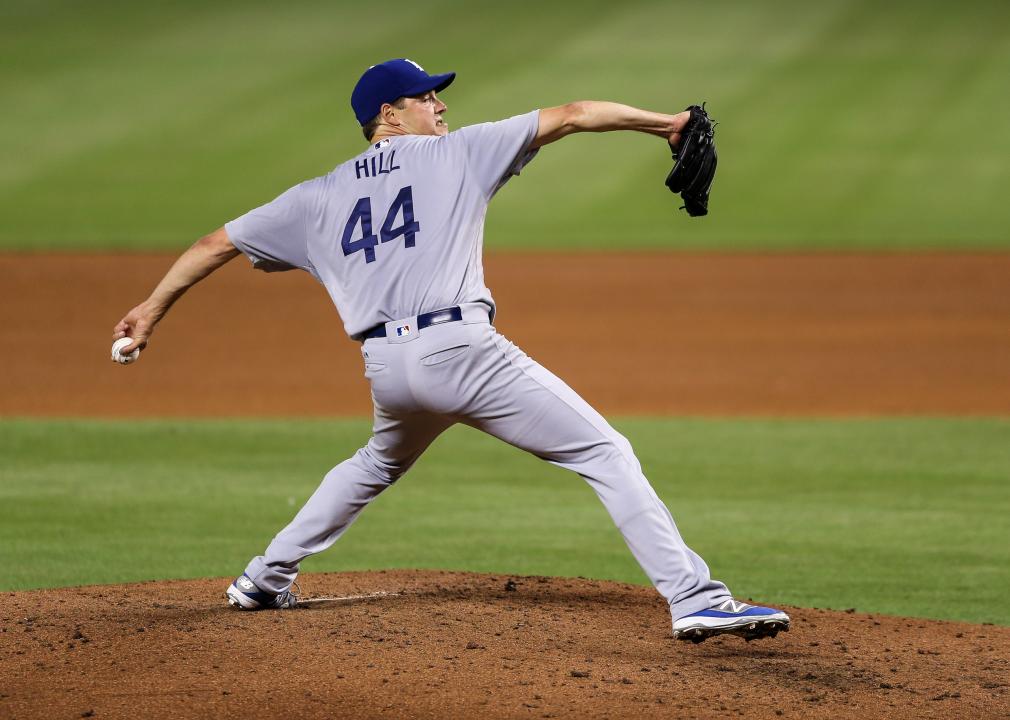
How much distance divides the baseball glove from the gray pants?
75 centimetres

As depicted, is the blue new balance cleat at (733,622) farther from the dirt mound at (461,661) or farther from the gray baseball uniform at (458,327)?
the dirt mound at (461,661)

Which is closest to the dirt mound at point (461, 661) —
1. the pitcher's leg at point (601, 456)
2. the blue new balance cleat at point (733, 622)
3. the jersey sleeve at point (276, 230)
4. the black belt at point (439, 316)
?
the blue new balance cleat at point (733, 622)

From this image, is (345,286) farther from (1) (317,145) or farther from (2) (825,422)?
(1) (317,145)

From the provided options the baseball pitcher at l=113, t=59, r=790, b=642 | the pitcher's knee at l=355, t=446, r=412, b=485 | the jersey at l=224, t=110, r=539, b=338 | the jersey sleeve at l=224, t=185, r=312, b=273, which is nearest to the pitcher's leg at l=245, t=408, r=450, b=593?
the pitcher's knee at l=355, t=446, r=412, b=485

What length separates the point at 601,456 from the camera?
4.52 m

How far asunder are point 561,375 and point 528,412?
822 cm

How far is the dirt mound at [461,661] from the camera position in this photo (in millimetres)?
4062

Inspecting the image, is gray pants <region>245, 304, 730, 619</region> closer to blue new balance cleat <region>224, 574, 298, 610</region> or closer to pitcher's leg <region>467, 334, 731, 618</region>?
pitcher's leg <region>467, 334, 731, 618</region>

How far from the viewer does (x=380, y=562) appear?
691cm

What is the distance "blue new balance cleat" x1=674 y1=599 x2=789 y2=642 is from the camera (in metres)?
4.36

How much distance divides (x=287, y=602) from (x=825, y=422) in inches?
258

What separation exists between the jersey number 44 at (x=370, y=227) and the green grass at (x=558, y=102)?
49.1 ft

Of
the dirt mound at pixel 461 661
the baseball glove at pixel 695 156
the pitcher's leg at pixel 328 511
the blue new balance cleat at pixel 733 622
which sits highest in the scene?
the baseball glove at pixel 695 156

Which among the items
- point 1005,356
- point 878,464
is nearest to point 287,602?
point 878,464
